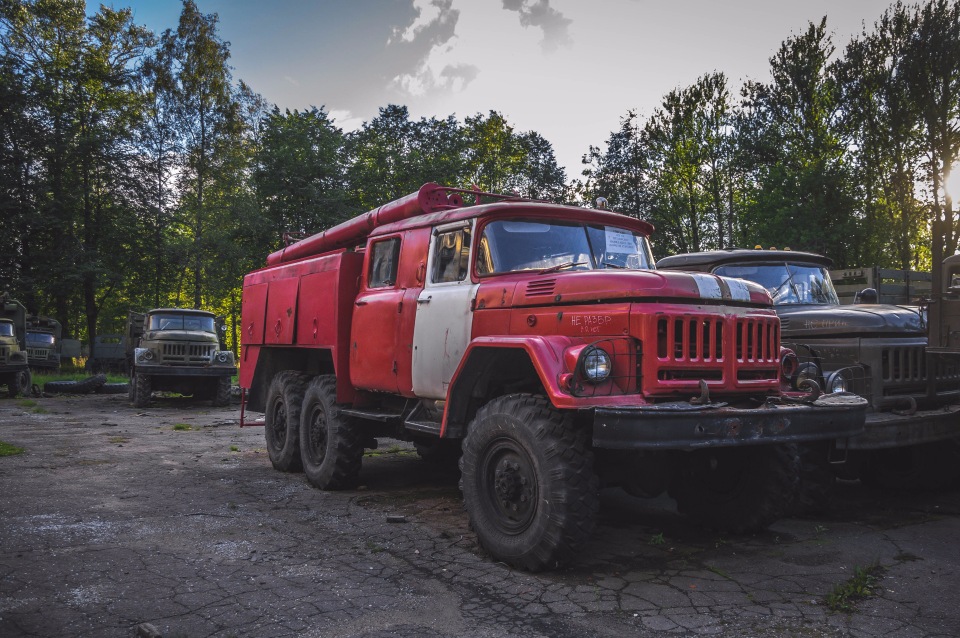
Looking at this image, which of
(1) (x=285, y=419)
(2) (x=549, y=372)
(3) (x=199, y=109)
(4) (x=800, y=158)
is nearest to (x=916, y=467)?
(2) (x=549, y=372)

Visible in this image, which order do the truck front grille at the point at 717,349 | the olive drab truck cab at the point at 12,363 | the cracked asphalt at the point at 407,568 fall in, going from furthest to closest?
1. the olive drab truck cab at the point at 12,363
2. the truck front grille at the point at 717,349
3. the cracked asphalt at the point at 407,568

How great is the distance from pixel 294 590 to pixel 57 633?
1.19 metres

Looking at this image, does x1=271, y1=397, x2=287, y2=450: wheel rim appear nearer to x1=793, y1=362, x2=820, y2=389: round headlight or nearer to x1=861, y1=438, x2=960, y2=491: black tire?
x1=793, y1=362, x2=820, y2=389: round headlight

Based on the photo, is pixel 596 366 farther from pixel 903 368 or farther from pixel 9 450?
pixel 9 450

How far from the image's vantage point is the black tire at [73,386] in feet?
64.6

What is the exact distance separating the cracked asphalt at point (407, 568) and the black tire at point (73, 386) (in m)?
13.7

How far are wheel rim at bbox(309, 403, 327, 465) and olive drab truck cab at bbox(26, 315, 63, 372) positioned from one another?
64.8ft

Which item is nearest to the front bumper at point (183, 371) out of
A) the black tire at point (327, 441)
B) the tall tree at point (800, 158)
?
the black tire at point (327, 441)

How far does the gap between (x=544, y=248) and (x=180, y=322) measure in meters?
14.6

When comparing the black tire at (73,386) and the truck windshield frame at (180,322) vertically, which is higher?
the truck windshield frame at (180,322)

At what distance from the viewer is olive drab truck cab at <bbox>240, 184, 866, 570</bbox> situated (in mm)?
4328

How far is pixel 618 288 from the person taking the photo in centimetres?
453

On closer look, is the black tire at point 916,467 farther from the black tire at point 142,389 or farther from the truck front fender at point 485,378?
the black tire at point 142,389

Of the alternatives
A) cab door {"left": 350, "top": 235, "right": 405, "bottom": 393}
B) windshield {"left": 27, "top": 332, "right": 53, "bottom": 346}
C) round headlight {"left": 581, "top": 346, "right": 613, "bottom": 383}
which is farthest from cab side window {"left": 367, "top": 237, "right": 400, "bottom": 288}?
windshield {"left": 27, "top": 332, "right": 53, "bottom": 346}
